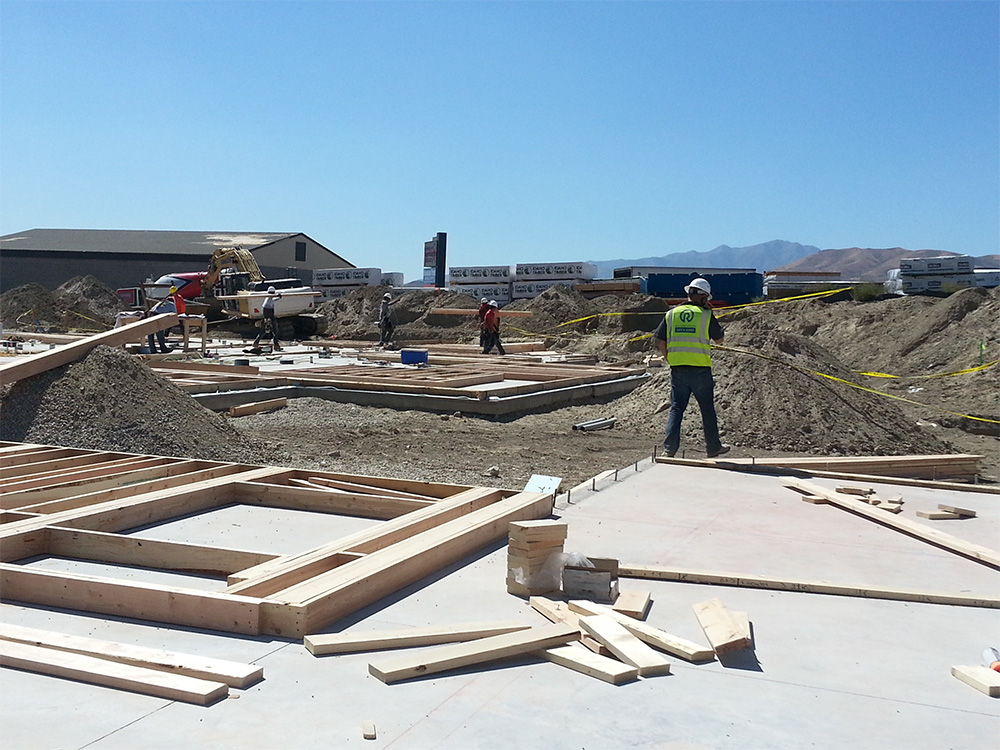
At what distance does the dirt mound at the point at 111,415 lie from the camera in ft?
27.6

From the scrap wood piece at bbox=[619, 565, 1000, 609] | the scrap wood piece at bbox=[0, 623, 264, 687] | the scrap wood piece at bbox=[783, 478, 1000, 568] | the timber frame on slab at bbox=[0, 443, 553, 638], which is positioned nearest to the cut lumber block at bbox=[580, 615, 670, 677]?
the scrap wood piece at bbox=[619, 565, 1000, 609]

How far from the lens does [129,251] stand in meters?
60.0

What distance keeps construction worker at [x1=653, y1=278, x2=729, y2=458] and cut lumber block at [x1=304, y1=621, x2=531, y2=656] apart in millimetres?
5179

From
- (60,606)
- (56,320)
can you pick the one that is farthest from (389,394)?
(56,320)

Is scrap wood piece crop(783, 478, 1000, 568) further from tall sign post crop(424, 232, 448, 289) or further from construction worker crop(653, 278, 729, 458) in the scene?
tall sign post crop(424, 232, 448, 289)

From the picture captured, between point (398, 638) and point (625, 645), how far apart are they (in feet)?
3.17

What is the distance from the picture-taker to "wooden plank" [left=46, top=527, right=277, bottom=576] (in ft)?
16.0

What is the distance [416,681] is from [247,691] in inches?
24.9

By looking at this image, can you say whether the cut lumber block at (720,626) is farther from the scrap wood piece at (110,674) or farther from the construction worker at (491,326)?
the construction worker at (491,326)

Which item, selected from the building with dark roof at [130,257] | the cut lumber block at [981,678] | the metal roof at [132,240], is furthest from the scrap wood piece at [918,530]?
the metal roof at [132,240]

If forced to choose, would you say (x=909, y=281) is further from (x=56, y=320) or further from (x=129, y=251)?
(x=129, y=251)

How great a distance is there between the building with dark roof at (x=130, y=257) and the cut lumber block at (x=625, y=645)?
52.9 m

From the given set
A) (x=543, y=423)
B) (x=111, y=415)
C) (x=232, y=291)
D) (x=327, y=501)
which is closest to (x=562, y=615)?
(x=327, y=501)

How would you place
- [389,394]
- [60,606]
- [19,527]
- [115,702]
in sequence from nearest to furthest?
[115,702]
[60,606]
[19,527]
[389,394]
